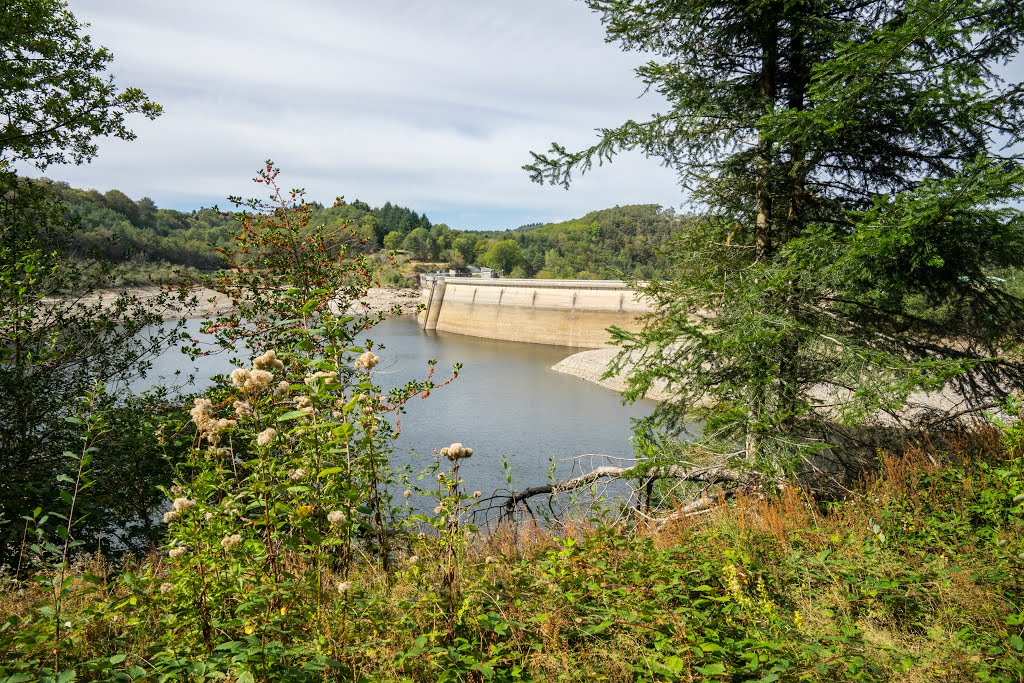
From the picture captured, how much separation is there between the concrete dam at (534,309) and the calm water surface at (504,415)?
334 inches

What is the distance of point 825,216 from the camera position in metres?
7.34

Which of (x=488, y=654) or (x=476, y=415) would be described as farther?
(x=476, y=415)

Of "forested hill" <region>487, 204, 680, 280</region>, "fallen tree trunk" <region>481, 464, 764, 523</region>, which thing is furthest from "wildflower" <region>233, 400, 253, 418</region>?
"forested hill" <region>487, 204, 680, 280</region>

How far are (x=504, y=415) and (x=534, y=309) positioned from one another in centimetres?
2633

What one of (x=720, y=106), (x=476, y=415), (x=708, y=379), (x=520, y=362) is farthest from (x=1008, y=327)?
(x=520, y=362)

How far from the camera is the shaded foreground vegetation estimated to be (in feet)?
7.90

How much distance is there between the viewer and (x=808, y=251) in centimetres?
580

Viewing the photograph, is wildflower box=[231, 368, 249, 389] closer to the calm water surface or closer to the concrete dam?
the calm water surface

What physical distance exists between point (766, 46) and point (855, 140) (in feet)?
5.42

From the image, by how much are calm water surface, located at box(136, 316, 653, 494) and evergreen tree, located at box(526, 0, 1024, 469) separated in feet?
13.8

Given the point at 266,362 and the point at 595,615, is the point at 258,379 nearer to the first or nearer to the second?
the point at 266,362

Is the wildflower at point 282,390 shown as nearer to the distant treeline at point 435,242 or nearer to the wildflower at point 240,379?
the wildflower at point 240,379

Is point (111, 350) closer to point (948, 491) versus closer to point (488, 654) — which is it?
point (488, 654)

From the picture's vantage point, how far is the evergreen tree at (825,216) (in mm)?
5098
